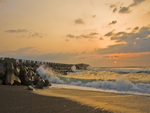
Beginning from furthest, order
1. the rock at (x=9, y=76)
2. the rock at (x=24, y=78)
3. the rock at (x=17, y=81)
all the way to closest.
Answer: the rock at (x=24, y=78) → the rock at (x=17, y=81) → the rock at (x=9, y=76)

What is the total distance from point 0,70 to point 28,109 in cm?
654

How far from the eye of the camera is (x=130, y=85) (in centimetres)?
1150

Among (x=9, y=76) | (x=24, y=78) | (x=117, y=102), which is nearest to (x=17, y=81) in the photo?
(x=9, y=76)

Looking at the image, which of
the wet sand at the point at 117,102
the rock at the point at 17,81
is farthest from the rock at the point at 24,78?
the wet sand at the point at 117,102

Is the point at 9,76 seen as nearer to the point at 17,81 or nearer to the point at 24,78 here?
the point at 17,81

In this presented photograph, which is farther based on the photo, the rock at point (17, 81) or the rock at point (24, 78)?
the rock at point (24, 78)

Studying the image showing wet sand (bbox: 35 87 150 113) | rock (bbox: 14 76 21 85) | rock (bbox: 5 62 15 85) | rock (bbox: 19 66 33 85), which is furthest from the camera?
rock (bbox: 19 66 33 85)

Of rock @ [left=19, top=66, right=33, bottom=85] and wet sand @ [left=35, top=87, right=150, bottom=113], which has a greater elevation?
rock @ [left=19, top=66, right=33, bottom=85]

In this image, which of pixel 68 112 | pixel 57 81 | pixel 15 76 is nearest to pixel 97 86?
pixel 57 81

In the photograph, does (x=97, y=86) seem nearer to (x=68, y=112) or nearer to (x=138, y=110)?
(x=138, y=110)

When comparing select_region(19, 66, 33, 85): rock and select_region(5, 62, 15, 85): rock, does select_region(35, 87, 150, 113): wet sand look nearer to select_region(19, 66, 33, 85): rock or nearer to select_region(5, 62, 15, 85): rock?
select_region(5, 62, 15, 85): rock

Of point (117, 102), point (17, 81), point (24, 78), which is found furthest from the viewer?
point (24, 78)

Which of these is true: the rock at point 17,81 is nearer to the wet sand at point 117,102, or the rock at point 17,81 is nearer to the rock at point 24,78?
the rock at point 24,78

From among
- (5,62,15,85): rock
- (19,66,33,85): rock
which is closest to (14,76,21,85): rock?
(5,62,15,85): rock
